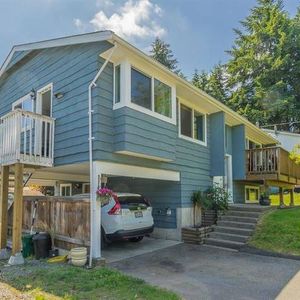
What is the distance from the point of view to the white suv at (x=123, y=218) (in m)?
8.60

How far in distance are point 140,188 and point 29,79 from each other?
554 cm

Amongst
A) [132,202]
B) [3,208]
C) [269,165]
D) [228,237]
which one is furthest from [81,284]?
[269,165]

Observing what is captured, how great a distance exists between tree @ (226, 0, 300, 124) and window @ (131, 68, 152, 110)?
77.8 feet

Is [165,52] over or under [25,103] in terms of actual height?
over

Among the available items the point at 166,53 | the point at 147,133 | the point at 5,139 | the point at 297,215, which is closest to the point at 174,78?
the point at 147,133

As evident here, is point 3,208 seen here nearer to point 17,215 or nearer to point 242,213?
point 17,215

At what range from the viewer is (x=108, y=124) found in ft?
26.8

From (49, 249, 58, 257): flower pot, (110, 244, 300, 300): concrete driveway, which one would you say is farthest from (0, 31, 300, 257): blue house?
(110, 244, 300, 300): concrete driveway

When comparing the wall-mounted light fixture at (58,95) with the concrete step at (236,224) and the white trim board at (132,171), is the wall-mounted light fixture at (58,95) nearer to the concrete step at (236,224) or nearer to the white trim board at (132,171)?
the white trim board at (132,171)

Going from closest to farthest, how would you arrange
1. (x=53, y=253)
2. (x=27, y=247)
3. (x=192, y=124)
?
(x=53, y=253)
(x=27, y=247)
(x=192, y=124)

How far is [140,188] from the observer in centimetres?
1206

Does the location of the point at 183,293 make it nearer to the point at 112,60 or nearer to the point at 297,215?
the point at 112,60

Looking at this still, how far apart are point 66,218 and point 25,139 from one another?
242 cm

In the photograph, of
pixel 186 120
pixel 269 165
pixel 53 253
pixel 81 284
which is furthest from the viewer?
pixel 269 165
